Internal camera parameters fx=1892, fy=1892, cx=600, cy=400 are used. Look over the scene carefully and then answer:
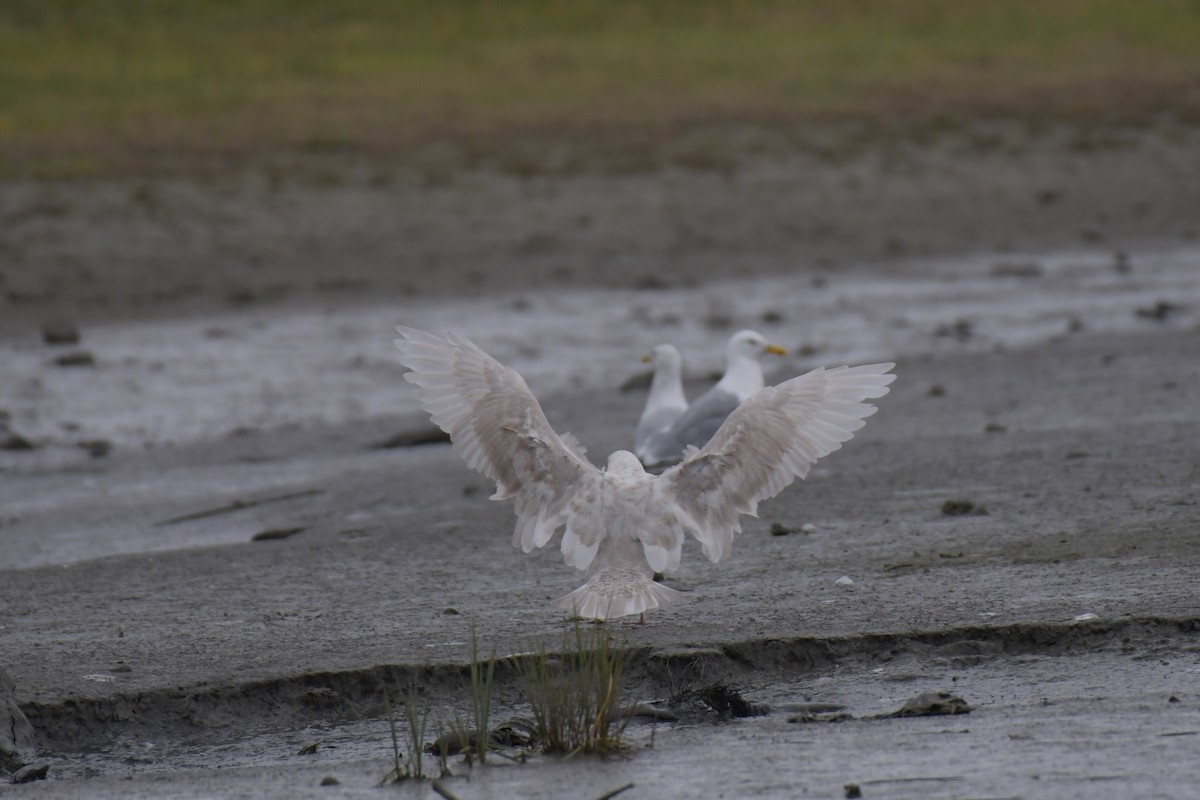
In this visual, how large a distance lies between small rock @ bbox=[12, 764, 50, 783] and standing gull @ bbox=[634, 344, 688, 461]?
4.55 meters

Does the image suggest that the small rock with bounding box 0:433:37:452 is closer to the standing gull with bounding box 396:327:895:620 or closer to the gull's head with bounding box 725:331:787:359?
the gull's head with bounding box 725:331:787:359

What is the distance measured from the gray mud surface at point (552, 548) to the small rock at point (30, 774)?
0.36 feet

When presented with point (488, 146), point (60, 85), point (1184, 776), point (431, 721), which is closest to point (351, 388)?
point (431, 721)

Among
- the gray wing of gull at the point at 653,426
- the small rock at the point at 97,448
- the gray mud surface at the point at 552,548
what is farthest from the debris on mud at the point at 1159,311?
the small rock at the point at 97,448

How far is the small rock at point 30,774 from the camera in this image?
17.7 ft

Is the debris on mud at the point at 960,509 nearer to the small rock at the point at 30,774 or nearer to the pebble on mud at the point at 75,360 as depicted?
the small rock at the point at 30,774

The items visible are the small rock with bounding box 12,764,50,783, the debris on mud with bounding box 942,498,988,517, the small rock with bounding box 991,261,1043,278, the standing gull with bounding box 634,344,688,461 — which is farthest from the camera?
the small rock with bounding box 991,261,1043,278

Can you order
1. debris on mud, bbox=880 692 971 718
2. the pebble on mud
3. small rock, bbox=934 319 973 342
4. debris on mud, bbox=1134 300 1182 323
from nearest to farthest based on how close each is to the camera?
debris on mud, bbox=880 692 971 718 → the pebble on mud → small rock, bbox=934 319 973 342 → debris on mud, bbox=1134 300 1182 323

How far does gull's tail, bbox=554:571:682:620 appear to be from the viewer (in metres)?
6.20

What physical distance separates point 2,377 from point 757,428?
25.0 ft

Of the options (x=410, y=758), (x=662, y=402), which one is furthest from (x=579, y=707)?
(x=662, y=402)

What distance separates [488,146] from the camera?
2189 cm

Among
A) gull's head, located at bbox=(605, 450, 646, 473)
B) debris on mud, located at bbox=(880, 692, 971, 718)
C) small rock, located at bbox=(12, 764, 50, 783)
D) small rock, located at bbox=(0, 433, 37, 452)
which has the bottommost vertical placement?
small rock, located at bbox=(12, 764, 50, 783)

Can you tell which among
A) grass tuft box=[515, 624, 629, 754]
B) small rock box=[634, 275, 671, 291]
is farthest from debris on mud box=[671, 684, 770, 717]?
small rock box=[634, 275, 671, 291]
